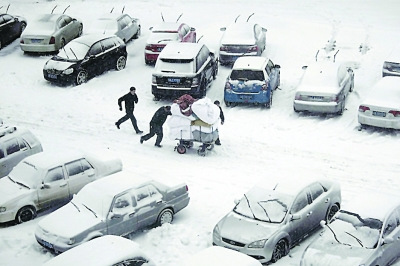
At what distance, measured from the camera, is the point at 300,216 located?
1202 cm

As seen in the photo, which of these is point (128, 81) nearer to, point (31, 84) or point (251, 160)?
point (31, 84)

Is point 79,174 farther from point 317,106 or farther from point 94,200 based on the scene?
point 317,106

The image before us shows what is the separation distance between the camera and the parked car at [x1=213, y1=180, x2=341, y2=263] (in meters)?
11.5

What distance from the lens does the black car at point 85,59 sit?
21500 millimetres

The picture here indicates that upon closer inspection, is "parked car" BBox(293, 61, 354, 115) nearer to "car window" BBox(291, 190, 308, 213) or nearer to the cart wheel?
the cart wheel

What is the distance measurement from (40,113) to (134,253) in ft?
35.4

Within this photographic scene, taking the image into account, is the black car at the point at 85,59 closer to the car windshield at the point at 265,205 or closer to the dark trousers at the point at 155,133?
the dark trousers at the point at 155,133

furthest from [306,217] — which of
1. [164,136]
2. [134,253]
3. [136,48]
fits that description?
[136,48]

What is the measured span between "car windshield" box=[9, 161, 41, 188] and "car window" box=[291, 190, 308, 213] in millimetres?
5667

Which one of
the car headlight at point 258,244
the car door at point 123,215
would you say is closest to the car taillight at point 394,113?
the car headlight at point 258,244

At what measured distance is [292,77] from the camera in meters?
22.3

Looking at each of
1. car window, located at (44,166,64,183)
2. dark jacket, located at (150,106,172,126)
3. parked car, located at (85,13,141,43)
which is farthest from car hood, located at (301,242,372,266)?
parked car, located at (85,13,141,43)

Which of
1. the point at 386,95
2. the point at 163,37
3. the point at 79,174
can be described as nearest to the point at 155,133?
the point at 79,174

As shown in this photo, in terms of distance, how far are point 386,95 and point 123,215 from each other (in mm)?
9651
